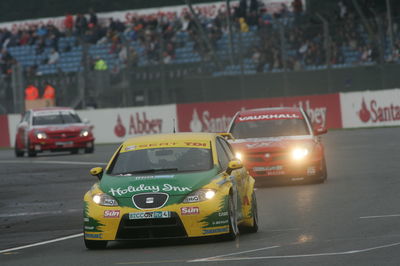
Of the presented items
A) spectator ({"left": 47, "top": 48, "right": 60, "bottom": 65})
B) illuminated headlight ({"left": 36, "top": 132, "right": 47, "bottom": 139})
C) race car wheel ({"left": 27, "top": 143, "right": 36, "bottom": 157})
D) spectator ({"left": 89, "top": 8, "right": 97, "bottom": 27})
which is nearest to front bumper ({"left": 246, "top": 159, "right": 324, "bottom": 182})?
illuminated headlight ({"left": 36, "top": 132, "right": 47, "bottom": 139})

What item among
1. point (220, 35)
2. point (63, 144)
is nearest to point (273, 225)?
Result: point (63, 144)

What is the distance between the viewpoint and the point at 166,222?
35.3 feet

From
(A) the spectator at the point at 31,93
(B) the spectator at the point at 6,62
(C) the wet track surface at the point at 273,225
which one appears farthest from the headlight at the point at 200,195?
(B) the spectator at the point at 6,62

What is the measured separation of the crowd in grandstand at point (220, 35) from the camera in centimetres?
3750

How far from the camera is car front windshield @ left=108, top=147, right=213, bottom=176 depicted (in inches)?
460

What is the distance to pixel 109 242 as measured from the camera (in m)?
12.0

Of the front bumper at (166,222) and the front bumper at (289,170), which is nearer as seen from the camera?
the front bumper at (166,222)

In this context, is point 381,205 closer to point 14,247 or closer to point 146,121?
point 14,247

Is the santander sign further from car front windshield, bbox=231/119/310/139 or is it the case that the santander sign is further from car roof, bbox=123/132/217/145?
car roof, bbox=123/132/217/145

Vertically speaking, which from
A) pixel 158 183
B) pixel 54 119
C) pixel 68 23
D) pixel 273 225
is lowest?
pixel 273 225

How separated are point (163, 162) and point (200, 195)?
1.12 m

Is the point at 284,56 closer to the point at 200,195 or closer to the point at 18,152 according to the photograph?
the point at 18,152

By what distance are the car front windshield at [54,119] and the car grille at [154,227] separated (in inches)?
909

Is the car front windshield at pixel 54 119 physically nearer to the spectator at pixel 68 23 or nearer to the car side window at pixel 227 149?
the spectator at pixel 68 23
